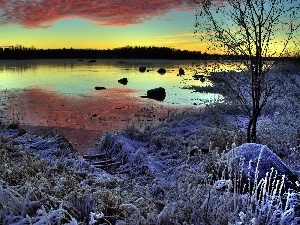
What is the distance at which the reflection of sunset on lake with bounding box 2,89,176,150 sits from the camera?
48.4ft

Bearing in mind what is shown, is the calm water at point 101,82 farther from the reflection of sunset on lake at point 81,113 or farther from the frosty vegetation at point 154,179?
the frosty vegetation at point 154,179

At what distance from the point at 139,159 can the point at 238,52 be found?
4443 mm

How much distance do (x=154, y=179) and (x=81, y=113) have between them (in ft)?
37.1

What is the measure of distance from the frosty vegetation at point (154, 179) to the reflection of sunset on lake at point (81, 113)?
1.80 meters

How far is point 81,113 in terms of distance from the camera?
1869 cm

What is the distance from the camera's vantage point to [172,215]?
4.07m

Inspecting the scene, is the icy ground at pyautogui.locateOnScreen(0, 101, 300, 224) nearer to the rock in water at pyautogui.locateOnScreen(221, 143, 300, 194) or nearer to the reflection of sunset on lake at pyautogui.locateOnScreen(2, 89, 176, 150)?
the rock in water at pyautogui.locateOnScreen(221, 143, 300, 194)

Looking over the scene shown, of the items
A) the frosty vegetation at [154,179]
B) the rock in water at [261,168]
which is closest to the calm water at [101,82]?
the frosty vegetation at [154,179]

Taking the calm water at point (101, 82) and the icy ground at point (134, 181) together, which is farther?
the calm water at point (101, 82)

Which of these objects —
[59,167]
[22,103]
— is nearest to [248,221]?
[59,167]

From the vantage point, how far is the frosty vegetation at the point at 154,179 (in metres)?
4.01

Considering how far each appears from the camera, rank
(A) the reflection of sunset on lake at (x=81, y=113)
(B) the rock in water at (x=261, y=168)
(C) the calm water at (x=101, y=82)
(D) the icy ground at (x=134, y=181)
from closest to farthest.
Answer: (D) the icy ground at (x=134, y=181) → (B) the rock in water at (x=261, y=168) → (A) the reflection of sunset on lake at (x=81, y=113) → (C) the calm water at (x=101, y=82)

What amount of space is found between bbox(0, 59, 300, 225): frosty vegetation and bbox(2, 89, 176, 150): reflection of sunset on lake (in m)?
1.80

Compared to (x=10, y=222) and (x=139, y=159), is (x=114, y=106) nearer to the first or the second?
(x=139, y=159)
